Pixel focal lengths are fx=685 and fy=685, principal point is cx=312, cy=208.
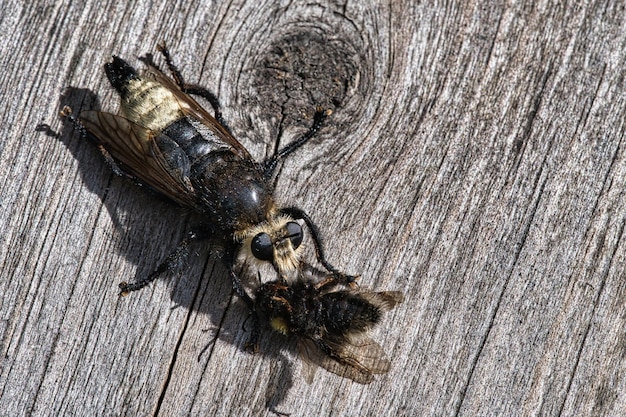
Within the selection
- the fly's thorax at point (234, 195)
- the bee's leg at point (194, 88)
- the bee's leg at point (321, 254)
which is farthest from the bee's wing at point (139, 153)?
the bee's leg at point (321, 254)

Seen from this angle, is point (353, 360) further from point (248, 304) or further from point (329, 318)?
point (248, 304)

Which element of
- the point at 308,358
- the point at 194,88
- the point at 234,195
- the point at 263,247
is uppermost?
the point at 194,88

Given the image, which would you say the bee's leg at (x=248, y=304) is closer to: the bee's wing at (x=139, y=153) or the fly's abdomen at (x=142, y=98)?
the bee's wing at (x=139, y=153)

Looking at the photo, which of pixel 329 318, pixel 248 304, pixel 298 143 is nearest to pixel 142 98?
pixel 298 143

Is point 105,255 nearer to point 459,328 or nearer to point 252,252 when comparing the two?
point 252,252

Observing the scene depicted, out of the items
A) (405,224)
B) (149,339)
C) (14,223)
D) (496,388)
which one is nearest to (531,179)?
(405,224)

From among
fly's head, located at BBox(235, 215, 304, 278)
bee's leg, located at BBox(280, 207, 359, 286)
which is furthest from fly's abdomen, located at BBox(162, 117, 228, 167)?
bee's leg, located at BBox(280, 207, 359, 286)
